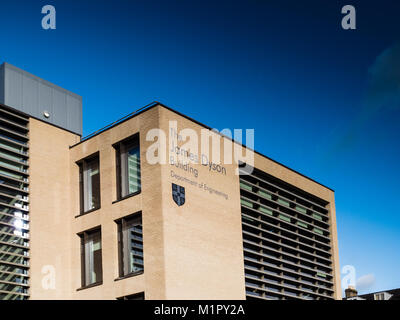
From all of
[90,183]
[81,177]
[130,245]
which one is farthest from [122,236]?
[81,177]

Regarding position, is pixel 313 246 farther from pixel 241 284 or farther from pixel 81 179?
pixel 81 179

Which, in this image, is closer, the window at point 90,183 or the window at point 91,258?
the window at point 91,258

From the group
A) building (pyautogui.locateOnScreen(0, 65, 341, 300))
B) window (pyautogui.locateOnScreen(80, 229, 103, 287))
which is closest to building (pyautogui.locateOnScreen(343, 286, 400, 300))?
building (pyautogui.locateOnScreen(0, 65, 341, 300))

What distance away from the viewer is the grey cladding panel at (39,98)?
29297mm

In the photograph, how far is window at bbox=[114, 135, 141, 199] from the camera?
1105 inches

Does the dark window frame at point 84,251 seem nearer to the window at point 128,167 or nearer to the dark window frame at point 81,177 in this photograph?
the dark window frame at point 81,177

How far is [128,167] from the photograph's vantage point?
93.7 feet

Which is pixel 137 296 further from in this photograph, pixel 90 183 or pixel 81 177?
pixel 81 177

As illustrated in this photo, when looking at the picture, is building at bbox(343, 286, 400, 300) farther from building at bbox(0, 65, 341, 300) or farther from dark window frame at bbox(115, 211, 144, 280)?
dark window frame at bbox(115, 211, 144, 280)

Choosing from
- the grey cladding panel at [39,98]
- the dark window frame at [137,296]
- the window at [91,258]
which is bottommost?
Result: the dark window frame at [137,296]

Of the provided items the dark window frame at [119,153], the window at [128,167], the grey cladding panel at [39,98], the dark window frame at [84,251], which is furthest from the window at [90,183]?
the grey cladding panel at [39,98]

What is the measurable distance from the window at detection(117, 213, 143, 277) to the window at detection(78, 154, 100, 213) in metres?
2.47

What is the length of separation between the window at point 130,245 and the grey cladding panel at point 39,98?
6.77 metres

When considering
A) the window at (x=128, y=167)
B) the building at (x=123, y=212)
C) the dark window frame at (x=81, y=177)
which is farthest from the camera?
the dark window frame at (x=81, y=177)
